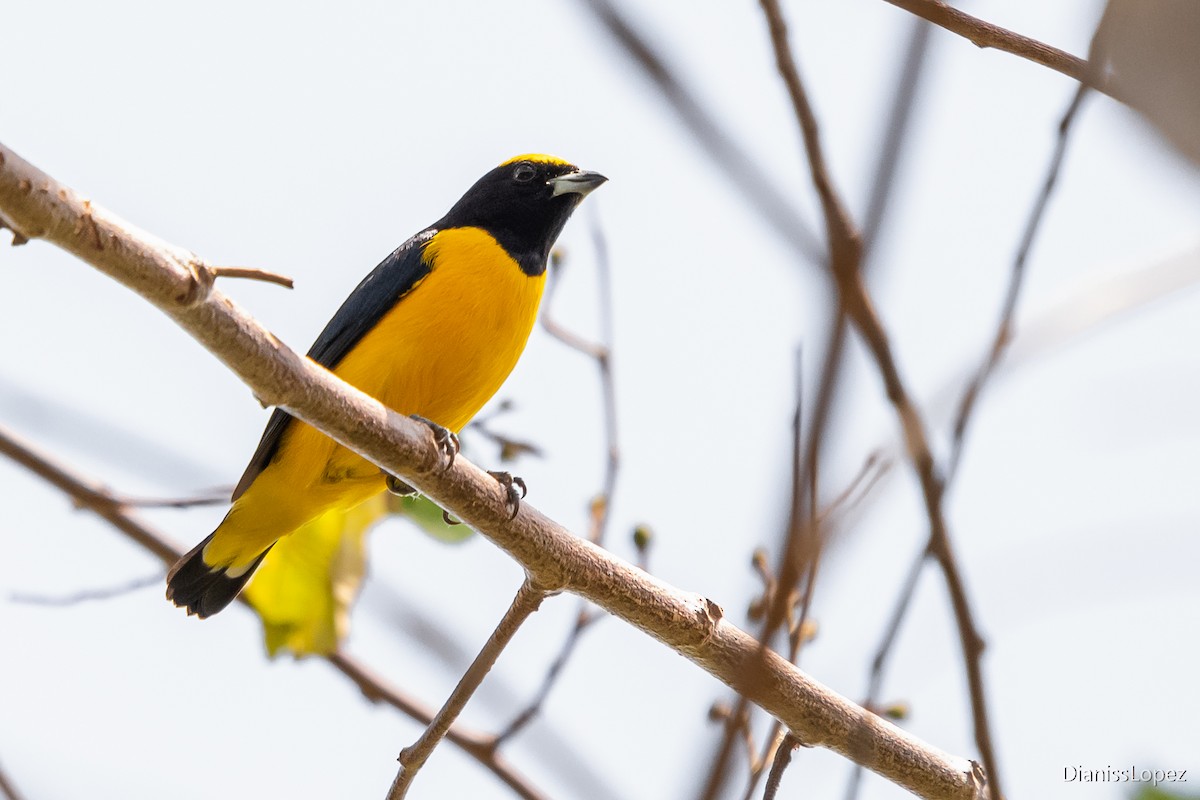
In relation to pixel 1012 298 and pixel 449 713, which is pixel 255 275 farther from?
pixel 1012 298

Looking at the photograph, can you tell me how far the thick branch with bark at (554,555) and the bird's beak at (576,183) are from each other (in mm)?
2794

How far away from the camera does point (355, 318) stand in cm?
514

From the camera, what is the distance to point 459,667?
222 cm

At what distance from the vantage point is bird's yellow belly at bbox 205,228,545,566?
478cm


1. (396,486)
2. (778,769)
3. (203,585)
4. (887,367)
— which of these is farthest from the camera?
(203,585)

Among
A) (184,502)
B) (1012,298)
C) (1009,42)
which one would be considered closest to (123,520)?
(184,502)

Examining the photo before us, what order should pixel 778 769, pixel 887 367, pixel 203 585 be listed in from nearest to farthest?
1. pixel 887 367
2. pixel 778 769
3. pixel 203 585

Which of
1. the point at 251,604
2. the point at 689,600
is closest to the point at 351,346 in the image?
the point at 251,604

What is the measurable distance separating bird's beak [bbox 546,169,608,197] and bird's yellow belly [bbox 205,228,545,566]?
904mm

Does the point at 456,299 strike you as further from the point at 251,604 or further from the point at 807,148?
the point at 807,148

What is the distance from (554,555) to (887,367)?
2.25 m

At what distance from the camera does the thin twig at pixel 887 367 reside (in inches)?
40.7

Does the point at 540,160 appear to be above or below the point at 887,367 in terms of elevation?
above

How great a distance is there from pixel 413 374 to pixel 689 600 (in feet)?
5.83
